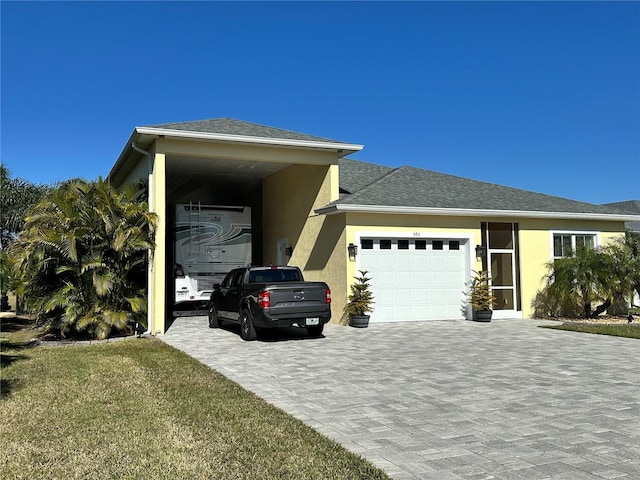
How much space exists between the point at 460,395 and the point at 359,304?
748 centimetres

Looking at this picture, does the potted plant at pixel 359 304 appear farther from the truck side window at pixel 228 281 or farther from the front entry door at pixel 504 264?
the front entry door at pixel 504 264

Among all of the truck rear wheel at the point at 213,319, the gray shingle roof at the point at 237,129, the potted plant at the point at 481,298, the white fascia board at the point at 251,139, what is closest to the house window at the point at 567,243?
the potted plant at the point at 481,298

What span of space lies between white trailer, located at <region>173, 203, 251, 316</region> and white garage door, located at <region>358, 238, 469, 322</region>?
538cm

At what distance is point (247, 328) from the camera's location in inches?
440

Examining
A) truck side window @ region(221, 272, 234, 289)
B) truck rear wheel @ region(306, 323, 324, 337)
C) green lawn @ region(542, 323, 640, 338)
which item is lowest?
green lawn @ region(542, 323, 640, 338)

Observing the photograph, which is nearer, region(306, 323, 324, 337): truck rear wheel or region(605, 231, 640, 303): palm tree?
region(306, 323, 324, 337): truck rear wheel

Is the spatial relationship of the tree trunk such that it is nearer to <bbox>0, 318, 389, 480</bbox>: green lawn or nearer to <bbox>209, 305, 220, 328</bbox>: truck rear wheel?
<bbox>209, 305, 220, 328</bbox>: truck rear wheel

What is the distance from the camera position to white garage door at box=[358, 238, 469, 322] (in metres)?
14.5

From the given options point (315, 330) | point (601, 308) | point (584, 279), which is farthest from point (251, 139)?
point (601, 308)

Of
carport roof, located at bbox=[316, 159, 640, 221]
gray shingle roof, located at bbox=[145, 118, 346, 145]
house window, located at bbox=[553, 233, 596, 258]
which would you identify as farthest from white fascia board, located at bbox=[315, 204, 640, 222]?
gray shingle roof, located at bbox=[145, 118, 346, 145]

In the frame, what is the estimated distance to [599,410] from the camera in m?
5.45

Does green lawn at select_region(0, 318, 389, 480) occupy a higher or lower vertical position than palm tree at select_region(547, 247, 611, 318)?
lower

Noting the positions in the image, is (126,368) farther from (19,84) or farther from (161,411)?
(19,84)

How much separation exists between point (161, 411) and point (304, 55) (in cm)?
1292
